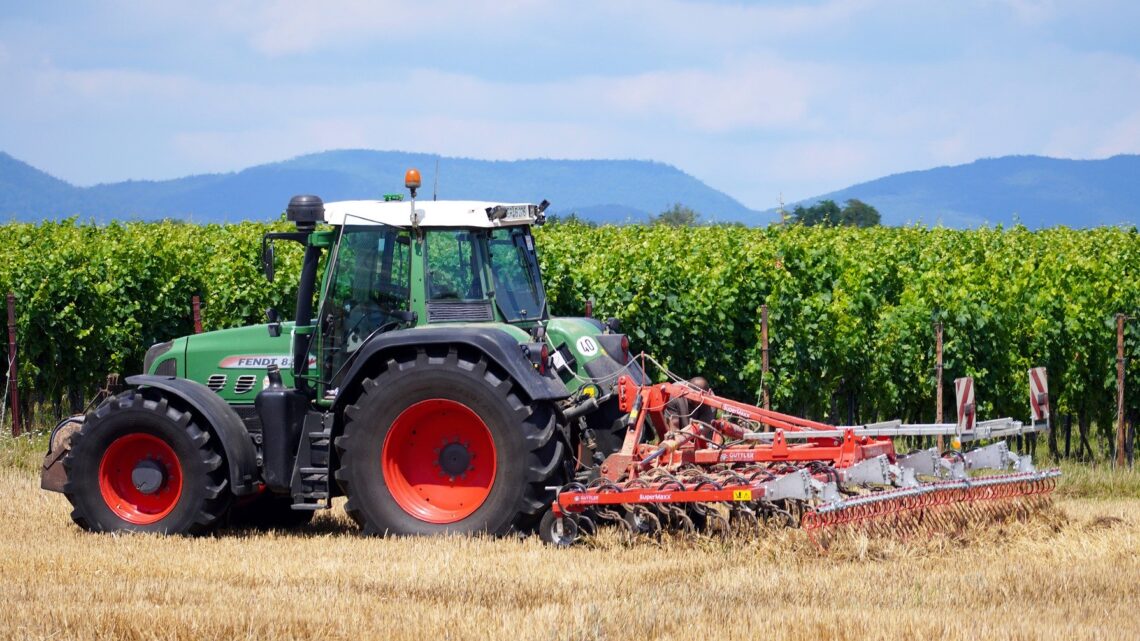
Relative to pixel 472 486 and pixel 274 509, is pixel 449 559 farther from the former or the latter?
pixel 274 509

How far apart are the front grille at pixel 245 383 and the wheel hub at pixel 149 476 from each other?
2.36ft

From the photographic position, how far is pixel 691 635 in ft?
19.6

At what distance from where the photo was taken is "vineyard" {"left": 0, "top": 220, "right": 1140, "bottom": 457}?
15.0m

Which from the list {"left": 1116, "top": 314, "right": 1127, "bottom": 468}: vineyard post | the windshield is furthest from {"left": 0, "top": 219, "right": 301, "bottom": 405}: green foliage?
{"left": 1116, "top": 314, "right": 1127, "bottom": 468}: vineyard post

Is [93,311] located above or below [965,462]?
above

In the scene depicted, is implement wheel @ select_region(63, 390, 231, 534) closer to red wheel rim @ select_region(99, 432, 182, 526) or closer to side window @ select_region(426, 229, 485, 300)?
red wheel rim @ select_region(99, 432, 182, 526)

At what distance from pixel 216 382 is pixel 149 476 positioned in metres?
0.78

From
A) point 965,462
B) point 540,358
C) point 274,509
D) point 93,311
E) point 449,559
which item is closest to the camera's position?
point 449,559

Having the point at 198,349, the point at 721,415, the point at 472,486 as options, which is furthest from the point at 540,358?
the point at 198,349

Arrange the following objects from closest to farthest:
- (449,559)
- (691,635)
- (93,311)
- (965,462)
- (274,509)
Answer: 1. (691,635)
2. (449,559)
3. (965,462)
4. (274,509)
5. (93,311)

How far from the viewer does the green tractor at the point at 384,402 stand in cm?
824

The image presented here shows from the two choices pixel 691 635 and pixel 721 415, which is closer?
pixel 691 635

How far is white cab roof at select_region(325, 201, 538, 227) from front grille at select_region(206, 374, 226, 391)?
53.4 inches

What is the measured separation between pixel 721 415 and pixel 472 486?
176 centimetres
